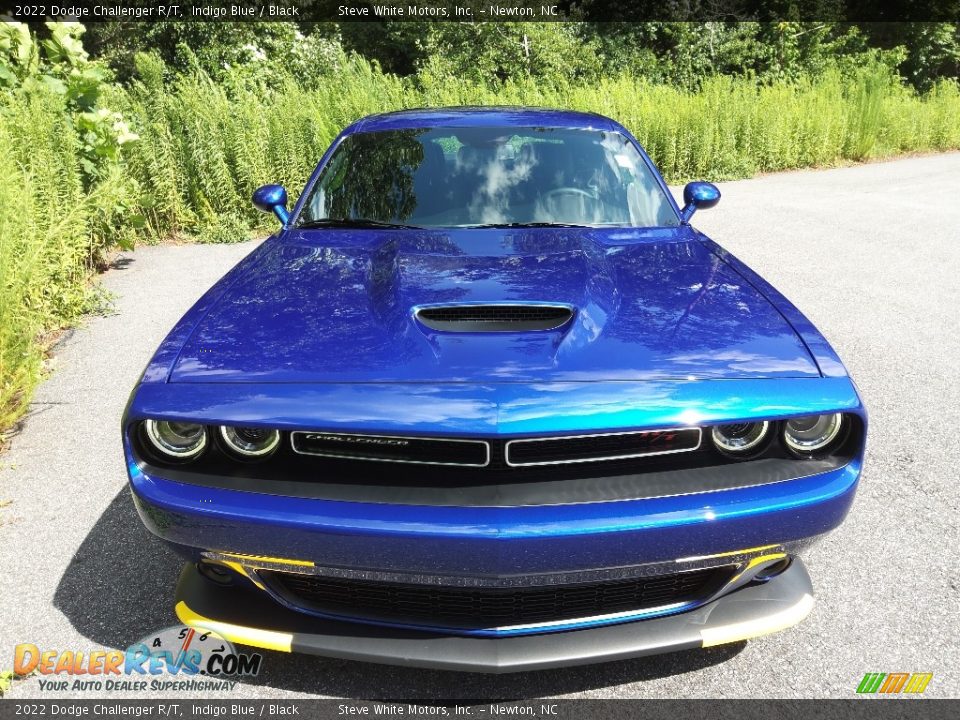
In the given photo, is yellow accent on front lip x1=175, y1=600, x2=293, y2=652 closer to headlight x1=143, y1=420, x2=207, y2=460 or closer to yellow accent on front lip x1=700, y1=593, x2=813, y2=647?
headlight x1=143, y1=420, x2=207, y2=460

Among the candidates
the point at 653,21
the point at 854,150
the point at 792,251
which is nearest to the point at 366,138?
the point at 792,251

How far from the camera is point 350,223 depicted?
10.4ft

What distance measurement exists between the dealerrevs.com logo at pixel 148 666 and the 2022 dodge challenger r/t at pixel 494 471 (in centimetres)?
28

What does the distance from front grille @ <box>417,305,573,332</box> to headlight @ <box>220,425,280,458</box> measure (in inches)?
20.5

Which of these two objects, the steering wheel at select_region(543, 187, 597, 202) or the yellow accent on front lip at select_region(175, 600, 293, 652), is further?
the steering wheel at select_region(543, 187, 597, 202)

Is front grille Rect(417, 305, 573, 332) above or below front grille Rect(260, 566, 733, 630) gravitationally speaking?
above

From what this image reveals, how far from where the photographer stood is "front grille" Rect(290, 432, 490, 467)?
1.82 metres

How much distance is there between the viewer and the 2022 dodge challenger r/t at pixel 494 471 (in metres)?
1.76

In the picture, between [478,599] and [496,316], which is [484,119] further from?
[478,599]

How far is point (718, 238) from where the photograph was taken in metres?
8.26

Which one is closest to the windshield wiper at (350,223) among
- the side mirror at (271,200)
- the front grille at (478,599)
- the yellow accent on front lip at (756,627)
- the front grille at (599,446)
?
the side mirror at (271,200)

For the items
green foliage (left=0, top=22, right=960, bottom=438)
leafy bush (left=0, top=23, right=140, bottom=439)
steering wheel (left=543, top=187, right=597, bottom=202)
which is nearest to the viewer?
steering wheel (left=543, top=187, right=597, bottom=202)

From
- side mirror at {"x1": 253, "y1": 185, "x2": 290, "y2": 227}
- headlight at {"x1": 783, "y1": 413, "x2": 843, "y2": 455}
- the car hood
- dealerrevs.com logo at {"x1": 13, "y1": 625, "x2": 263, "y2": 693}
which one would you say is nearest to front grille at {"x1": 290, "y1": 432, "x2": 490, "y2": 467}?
the car hood

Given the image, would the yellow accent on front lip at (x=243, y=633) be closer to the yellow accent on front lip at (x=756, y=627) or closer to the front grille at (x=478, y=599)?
the front grille at (x=478, y=599)
